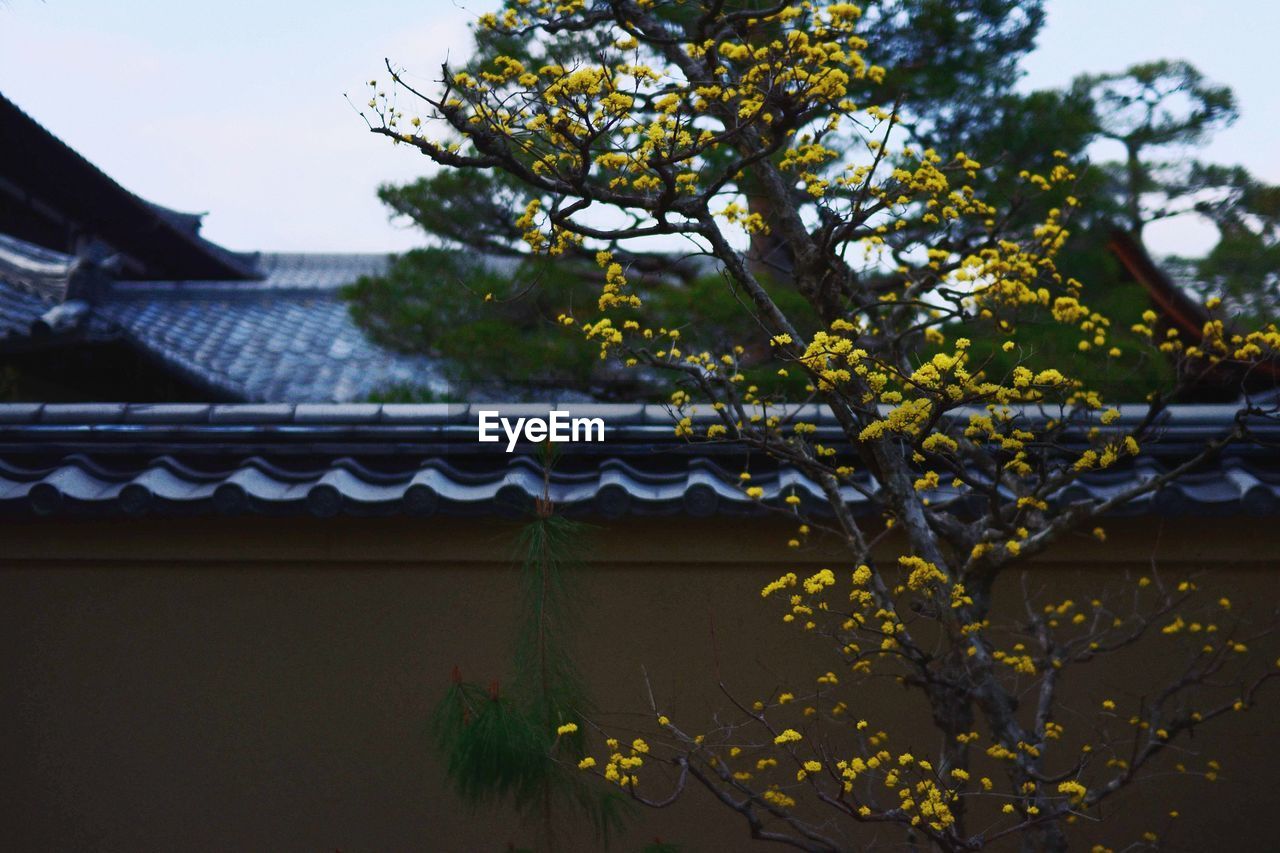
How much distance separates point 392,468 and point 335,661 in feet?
2.42

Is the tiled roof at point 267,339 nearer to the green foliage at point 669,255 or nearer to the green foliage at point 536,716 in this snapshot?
the green foliage at point 669,255

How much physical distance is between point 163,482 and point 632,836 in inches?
77.9

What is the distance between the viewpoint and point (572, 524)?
3551 millimetres

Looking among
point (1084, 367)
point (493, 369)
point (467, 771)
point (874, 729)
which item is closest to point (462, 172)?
point (493, 369)

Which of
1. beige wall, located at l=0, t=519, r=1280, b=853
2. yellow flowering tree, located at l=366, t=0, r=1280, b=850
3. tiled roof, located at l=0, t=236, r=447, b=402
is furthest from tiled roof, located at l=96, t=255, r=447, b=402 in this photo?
yellow flowering tree, located at l=366, t=0, r=1280, b=850

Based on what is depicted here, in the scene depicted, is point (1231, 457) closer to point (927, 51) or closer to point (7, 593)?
point (7, 593)

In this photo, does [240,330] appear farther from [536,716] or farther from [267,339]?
[536,716]

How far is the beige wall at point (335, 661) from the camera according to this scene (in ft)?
14.6

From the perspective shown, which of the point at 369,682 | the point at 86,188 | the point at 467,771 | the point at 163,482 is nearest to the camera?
the point at 467,771

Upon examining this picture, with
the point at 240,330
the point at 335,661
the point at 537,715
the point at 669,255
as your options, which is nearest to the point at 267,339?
the point at 240,330

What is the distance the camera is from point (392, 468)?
14.4 ft

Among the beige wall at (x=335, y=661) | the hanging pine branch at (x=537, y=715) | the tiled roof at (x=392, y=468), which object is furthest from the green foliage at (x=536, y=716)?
the beige wall at (x=335, y=661)

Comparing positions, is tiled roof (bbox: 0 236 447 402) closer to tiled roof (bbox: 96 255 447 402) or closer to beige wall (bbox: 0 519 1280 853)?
tiled roof (bbox: 96 255 447 402)

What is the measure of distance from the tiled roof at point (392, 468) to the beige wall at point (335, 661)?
0.26 m
